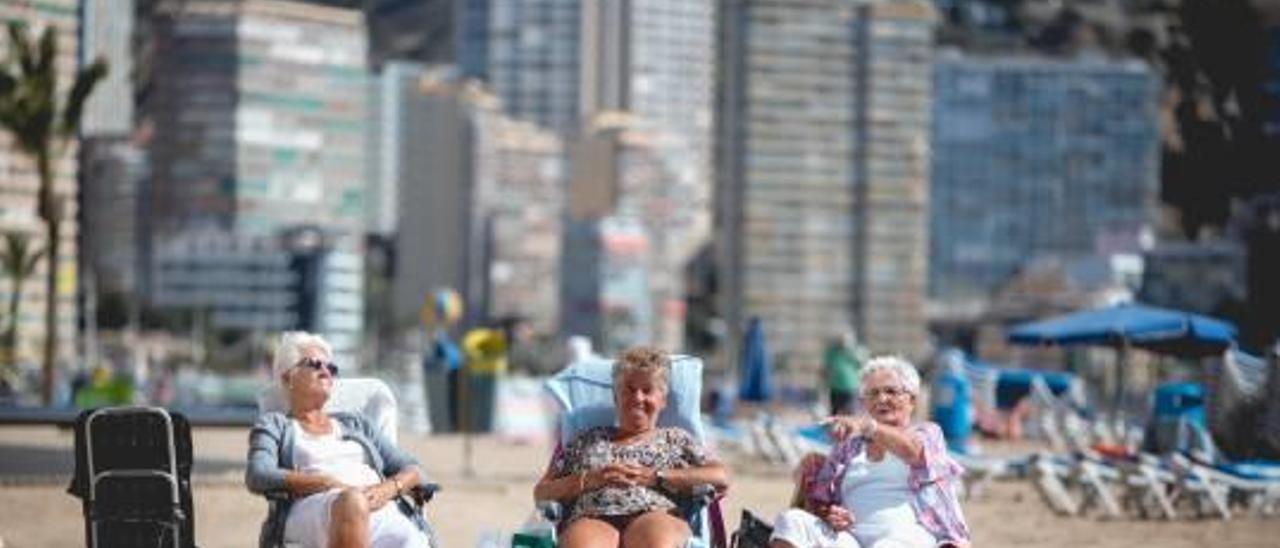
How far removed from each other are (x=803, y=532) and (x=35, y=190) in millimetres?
46924

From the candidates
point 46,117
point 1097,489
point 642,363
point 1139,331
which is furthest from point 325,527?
point 46,117

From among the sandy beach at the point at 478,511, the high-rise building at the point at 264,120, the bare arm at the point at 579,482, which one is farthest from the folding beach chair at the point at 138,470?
the high-rise building at the point at 264,120

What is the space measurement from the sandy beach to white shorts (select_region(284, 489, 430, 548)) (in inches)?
106

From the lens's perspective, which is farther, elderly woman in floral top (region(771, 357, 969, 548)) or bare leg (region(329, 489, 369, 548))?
elderly woman in floral top (region(771, 357, 969, 548))

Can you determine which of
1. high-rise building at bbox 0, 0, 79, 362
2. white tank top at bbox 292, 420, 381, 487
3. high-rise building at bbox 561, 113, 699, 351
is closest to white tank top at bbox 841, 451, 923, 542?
Answer: white tank top at bbox 292, 420, 381, 487

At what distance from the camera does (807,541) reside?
730cm

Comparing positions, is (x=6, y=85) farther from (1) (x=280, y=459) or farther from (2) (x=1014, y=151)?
Result: (2) (x=1014, y=151)

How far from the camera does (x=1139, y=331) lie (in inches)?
744

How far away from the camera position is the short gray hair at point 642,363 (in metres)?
7.38

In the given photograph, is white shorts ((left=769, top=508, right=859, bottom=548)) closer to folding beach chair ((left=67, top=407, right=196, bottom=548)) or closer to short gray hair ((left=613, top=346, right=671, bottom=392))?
short gray hair ((left=613, top=346, right=671, bottom=392))

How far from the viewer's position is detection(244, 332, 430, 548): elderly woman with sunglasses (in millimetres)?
7281

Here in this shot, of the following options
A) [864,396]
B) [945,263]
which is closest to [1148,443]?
[864,396]

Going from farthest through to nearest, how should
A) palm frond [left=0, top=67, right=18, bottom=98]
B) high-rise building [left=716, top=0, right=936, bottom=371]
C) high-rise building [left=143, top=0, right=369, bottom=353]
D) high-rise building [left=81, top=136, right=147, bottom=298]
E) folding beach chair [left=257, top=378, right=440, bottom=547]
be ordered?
high-rise building [left=81, top=136, right=147, bottom=298] → high-rise building [left=143, top=0, right=369, bottom=353] → high-rise building [left=716, top=0, right=936, bottom=371] → palm frond [left=0, top=67, right=18, bottom=98] → folding beach chair [left=257, top=378, right=440, bottom=547]

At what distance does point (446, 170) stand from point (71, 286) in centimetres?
12385
